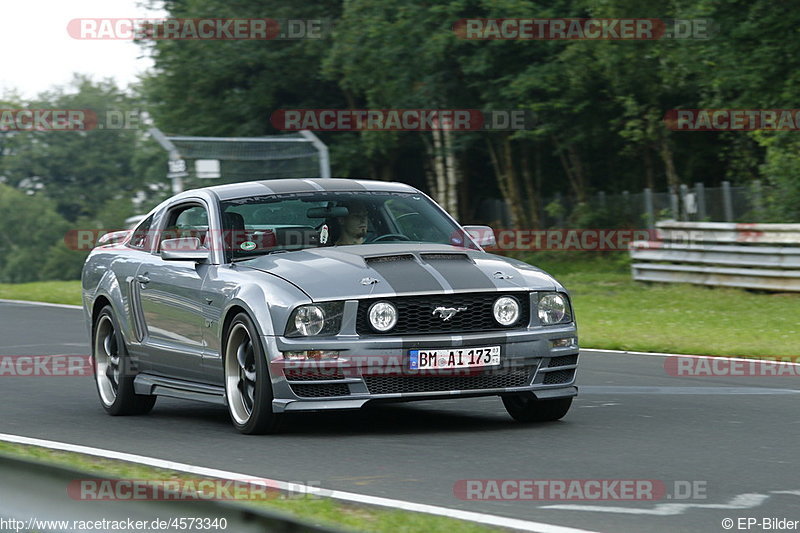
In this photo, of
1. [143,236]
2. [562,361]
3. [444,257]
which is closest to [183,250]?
[143,236]

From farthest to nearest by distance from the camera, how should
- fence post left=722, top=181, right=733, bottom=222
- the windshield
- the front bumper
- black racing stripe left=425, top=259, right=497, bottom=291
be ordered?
fence post left=722, top=181, right=733, bottom=222, the windshield, black racing stripe left=425, top=259, right=497, bottom=291, the front bumper

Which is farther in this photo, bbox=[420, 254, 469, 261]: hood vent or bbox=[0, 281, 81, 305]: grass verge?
bbox=[0, 281, 81, 305]: grass verge

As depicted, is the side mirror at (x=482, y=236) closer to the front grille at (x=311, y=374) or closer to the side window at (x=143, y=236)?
the front grille at (x=311, y=374)

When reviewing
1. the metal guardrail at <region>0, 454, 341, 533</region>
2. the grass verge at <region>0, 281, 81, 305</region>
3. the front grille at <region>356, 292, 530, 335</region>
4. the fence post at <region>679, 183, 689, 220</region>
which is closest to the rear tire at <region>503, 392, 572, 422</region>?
the front grille at <region>356, 292, 530, 335</region>

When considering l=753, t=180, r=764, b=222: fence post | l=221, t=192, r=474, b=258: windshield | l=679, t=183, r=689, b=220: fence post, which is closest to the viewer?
l=221, t=192, r=474, b=258: windshield

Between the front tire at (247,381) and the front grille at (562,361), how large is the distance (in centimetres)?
165

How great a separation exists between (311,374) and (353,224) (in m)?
1.67

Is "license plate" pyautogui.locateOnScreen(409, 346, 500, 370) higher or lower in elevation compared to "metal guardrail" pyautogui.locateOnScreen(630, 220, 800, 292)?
higher

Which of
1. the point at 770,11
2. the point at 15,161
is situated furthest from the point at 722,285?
the point at 15,161

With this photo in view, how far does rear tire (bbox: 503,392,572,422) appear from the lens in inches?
356

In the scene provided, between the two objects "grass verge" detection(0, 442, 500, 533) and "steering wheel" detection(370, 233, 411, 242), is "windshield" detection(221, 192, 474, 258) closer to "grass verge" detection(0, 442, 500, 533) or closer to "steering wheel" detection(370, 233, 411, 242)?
"steering wheel" detection(370, 233, 411, 242)

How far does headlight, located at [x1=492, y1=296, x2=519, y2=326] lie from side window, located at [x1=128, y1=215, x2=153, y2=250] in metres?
3.20

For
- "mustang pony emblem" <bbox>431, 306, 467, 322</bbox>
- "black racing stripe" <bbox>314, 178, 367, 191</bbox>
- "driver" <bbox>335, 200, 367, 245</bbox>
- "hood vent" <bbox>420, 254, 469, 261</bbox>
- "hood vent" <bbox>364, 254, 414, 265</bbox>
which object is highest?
"black racing stripe" <bbox>314, 178, 367, 191</bbox>

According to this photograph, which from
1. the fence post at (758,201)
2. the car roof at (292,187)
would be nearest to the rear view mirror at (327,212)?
the car roof at (292,187)
